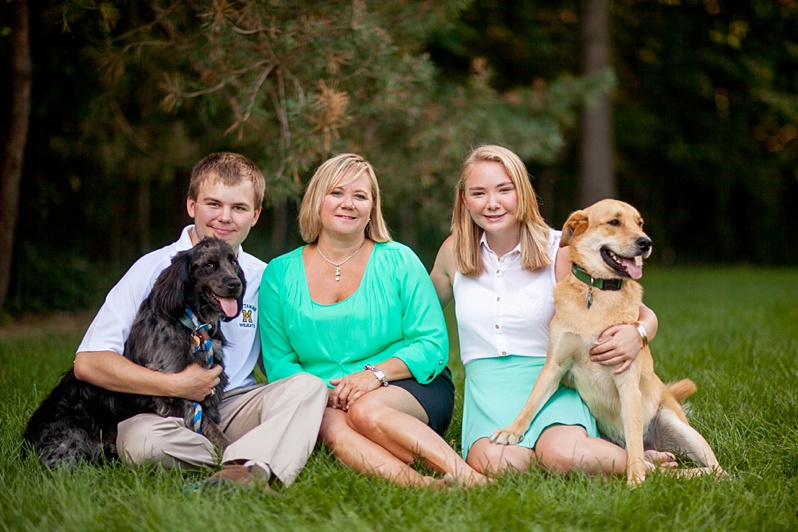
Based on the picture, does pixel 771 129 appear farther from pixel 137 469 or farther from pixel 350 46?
pixel 137 469

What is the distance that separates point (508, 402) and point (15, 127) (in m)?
4.70

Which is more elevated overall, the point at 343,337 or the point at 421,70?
the point at 421,70

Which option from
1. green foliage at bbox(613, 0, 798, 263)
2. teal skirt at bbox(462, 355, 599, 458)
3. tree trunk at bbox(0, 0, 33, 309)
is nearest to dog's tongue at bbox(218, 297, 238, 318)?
teal skirt at bbox(462, 355, 599, 458)

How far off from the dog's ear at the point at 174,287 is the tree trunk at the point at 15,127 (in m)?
3.38

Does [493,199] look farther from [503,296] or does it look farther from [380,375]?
[380,375]

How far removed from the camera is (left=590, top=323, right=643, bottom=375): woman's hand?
311 centimetres

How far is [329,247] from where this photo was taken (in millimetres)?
3592

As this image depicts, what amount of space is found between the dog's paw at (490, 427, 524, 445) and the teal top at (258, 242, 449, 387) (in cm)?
43

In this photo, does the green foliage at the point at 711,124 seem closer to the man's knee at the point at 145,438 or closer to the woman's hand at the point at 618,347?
the woman's hand at the point at 618,347

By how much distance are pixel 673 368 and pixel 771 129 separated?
16.5 meters

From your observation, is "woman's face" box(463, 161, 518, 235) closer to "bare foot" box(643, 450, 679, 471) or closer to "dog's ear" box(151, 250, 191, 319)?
"bare foot" box(643, 450, 679, 471)

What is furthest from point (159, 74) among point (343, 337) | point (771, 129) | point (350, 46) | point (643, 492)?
point (771, 129)

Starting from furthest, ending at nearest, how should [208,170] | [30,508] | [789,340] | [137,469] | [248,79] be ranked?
[789,340], [248,79], [208,170], [137,469], [30,508]

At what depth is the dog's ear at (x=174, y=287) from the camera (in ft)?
9.87
